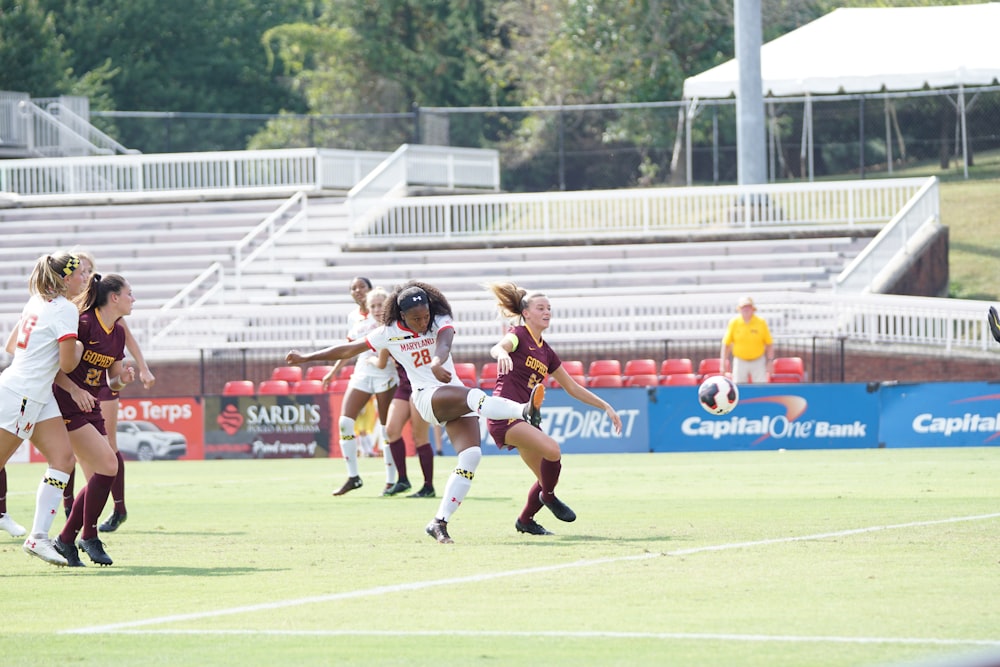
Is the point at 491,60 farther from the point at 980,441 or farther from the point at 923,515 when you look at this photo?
the point at 923,515

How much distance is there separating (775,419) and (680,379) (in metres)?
3.01

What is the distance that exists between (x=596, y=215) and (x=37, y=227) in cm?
1313

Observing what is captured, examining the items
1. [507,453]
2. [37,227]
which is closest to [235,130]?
[37,227]

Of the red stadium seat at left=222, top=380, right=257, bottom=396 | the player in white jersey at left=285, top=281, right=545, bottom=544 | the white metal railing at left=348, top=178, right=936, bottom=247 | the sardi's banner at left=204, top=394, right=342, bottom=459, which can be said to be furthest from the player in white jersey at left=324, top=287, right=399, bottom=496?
the white metal railing at left=348, top=178, right=936, bottom=247

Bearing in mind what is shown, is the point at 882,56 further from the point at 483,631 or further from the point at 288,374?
the point at 483,631

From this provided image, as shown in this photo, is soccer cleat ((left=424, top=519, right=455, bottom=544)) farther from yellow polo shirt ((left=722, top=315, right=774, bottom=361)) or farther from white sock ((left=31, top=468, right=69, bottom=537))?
yellow polo shirt ((left=722, top=315, right=774, bottom=361))

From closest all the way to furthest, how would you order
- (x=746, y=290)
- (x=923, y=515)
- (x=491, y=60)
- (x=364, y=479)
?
(x=923, y=515), (x=364, y=479), (x=746, y=290), (x=491, y=60)

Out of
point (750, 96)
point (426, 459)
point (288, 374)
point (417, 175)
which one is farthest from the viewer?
point (417, 175)

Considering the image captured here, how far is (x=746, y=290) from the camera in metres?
32.6

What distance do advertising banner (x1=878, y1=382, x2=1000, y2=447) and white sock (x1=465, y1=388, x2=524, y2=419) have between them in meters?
13.2

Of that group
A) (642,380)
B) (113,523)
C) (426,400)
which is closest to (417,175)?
(642,380)

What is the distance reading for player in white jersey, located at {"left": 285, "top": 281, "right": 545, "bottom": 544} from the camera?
473 inches

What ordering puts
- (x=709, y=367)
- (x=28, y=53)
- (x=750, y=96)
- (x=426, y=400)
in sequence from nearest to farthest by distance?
(x=426, y=400) → (x=709, y=367) → (x=750, y=96) → (x=28, y=53)

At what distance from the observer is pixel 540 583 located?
380 inches
